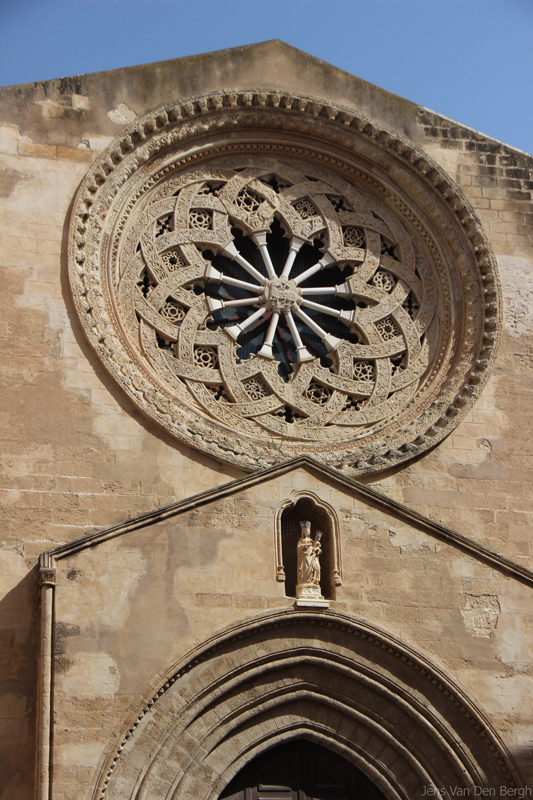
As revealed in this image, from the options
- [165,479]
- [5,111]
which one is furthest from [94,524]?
[5,111]

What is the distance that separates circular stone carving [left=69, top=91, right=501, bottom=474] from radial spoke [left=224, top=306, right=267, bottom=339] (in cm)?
2

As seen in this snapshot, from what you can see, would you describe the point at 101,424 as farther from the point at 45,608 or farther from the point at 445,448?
the point at 445,448

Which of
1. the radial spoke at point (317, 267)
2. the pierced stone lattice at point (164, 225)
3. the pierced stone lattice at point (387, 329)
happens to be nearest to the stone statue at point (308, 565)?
the pierced stone lattice at point (387, 329)

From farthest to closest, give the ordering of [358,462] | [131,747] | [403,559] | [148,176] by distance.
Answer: [148,176] → [358,462] → [403,559] → [131,747]

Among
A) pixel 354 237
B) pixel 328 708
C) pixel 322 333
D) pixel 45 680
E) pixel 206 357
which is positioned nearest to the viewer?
pixel 45 680

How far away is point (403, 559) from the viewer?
1087cm

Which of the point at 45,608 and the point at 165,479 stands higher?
the point at 165,479

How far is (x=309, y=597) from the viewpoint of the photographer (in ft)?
34.8

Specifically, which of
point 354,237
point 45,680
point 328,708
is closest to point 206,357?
point 354,237

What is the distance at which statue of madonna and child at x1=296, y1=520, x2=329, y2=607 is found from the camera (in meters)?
10.6

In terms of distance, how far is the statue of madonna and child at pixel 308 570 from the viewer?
10.6m

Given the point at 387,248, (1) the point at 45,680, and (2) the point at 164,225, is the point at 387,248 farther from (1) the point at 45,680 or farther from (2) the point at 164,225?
(1) the point at 45,680

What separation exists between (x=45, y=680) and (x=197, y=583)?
1.55 m

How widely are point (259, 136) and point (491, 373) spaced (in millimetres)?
3776
